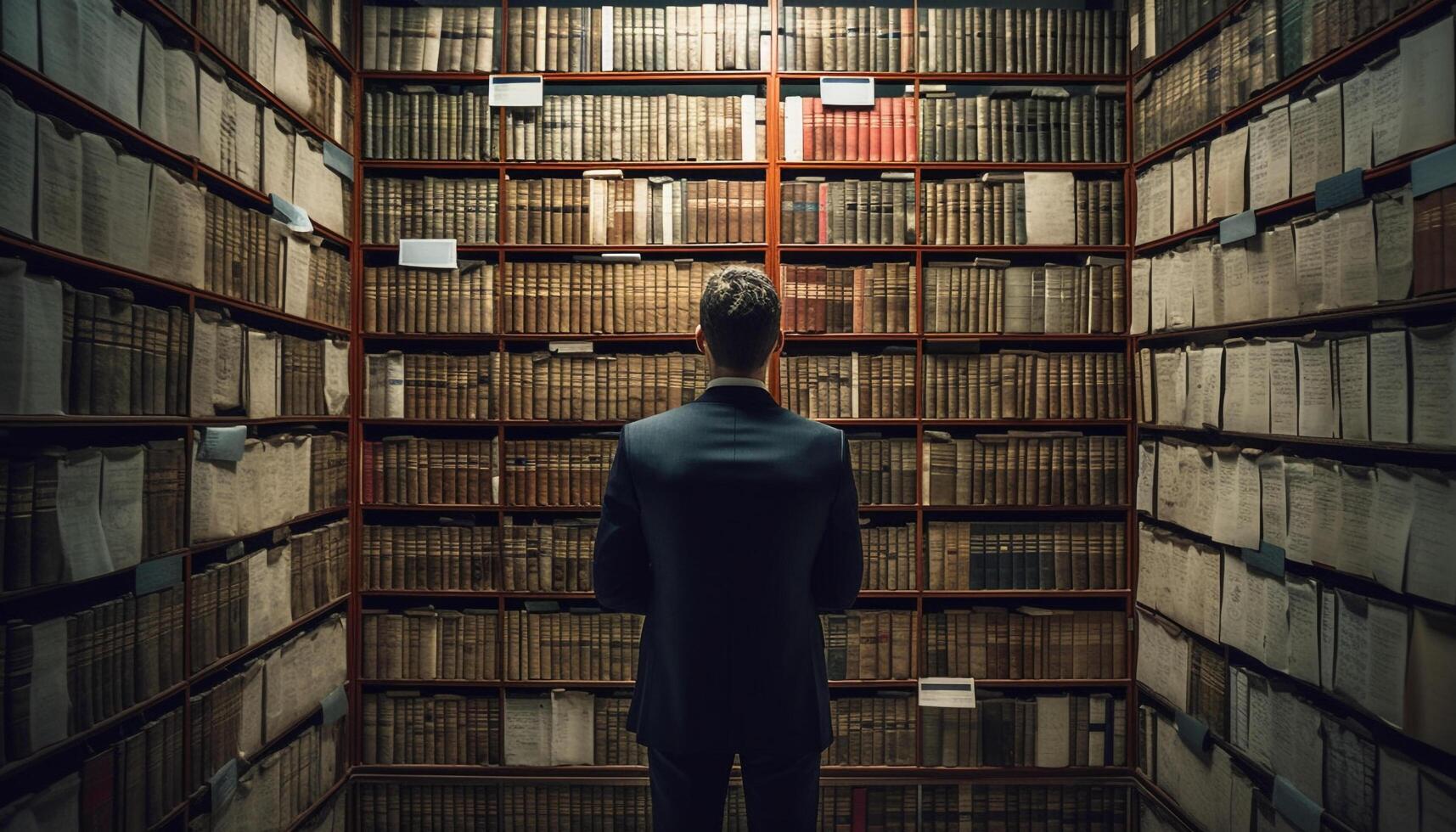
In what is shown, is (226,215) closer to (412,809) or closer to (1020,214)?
(412,809)

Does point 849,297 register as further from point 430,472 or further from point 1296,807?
point 1296,807

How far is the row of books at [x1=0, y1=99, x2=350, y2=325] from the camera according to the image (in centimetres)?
148

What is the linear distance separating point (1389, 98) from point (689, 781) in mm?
2025

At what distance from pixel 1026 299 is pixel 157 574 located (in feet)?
9.10

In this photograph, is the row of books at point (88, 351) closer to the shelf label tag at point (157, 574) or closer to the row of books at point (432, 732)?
the shelf label tag at point (157, 574)

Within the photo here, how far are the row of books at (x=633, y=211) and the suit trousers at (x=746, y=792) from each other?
2008 millimetres

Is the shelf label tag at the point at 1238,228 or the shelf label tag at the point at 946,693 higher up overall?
the shelf label tag at the point at 1238,228

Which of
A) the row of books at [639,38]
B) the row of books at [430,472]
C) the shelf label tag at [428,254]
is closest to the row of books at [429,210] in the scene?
the shelf label tag at [428,254]

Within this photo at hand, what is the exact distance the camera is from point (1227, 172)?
7.60ft

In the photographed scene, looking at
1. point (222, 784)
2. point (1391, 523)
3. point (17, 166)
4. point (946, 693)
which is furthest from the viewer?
point (946, 693)

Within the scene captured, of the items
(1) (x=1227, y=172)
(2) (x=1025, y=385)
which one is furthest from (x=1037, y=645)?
(1) (x=1227, y=172)

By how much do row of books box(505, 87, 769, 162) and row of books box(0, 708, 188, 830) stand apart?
2.11 meters

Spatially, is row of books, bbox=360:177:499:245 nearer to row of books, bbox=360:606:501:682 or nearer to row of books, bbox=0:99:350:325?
row of books, bbox=0:99:350:325

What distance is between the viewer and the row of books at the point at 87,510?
1467mm
